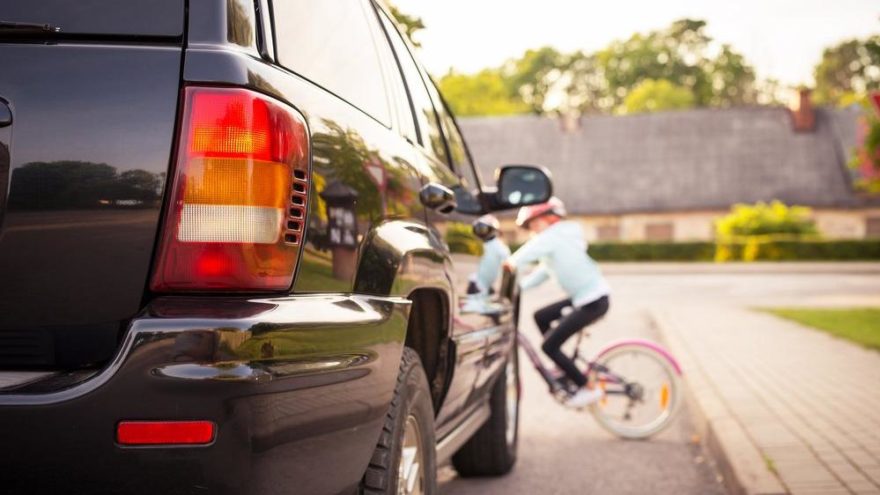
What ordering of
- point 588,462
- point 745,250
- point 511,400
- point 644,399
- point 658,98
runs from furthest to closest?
point 658,98 < point 745,250 < point 644,399 < point 588,462 < point 511,400

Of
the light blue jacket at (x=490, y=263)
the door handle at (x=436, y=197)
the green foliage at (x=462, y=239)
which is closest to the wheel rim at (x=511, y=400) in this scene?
the light blue jacket at (x=490, y=263)

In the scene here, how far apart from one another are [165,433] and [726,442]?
458 cm

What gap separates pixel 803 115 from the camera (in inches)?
2216

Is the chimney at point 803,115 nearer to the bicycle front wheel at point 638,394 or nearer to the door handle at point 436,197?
the bicycle front wheel at point 638,394

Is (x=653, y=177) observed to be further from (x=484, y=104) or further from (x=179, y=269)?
(x=179, y=269)

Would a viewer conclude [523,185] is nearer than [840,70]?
Yes

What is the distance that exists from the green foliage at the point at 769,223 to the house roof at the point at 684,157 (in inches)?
315

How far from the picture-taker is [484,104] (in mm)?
75062

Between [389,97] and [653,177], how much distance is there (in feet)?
175

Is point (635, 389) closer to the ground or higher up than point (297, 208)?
closer to the ground

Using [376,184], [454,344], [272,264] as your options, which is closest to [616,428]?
[454,344]

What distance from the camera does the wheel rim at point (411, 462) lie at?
3.23 metres

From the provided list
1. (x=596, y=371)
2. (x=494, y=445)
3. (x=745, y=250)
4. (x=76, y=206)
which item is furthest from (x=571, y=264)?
(x=745, y=250)

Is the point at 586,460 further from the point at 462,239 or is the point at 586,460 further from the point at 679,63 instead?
the point at 679,63
